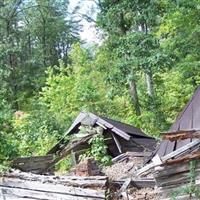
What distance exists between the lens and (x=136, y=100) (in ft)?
75.3

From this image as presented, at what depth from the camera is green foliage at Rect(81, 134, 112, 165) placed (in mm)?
Result: 16578

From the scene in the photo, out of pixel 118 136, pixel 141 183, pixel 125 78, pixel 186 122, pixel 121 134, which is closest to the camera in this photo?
pixel 186 122

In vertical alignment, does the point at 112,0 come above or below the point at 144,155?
above

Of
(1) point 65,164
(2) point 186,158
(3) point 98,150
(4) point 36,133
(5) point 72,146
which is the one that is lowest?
(1) point 65,164

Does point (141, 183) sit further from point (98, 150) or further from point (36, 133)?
point (36, 133)

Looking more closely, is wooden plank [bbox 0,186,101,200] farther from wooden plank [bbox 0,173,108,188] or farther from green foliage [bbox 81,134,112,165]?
green foliage [bbox 81,134,112,165]

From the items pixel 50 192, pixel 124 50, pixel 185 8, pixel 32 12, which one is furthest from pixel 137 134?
pixel 32 12

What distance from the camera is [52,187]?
1096 centimetres

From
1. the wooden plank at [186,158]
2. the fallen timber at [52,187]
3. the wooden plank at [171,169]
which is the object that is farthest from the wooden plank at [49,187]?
the wooden plank at [186,158]

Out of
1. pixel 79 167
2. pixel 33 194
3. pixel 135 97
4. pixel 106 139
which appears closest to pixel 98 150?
pixel 106 139

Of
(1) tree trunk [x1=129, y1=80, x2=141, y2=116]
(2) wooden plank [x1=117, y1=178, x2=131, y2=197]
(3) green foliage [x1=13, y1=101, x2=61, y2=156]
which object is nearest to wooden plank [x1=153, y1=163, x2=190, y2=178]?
(2) wooden plank [x1=117, y1=178, x2=131, y2=197]

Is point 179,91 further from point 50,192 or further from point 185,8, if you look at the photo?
point 50,192

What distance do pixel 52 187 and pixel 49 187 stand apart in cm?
11

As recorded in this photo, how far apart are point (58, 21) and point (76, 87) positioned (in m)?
16.5
